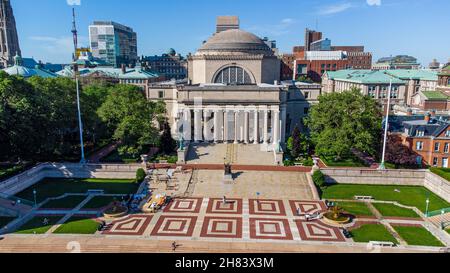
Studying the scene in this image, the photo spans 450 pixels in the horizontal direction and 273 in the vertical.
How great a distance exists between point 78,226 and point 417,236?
3606 centimetres

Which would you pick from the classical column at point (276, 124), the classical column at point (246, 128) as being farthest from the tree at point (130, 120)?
the classical column at point (276, 124)

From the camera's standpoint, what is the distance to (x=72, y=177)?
170 feet

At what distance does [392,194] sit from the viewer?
45.8 meters

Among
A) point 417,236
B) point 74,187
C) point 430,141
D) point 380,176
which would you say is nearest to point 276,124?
point 380,176

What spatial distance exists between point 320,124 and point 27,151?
4864cm

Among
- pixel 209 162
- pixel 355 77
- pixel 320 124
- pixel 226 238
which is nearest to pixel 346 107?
pixel 320 124

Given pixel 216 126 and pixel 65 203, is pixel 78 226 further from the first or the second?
pixel 216 126

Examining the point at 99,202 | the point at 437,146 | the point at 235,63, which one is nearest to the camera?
the point at 99,202

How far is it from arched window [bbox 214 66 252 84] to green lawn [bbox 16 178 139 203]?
3884 centimetres

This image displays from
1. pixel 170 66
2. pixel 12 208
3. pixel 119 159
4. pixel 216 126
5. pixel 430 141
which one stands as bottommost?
pixel 12 208

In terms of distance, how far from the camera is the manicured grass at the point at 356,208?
3925 cm

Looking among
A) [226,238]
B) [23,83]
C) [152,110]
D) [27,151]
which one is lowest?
[226,238]

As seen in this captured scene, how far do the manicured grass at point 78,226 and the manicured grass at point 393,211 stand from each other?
33816 millimetres
